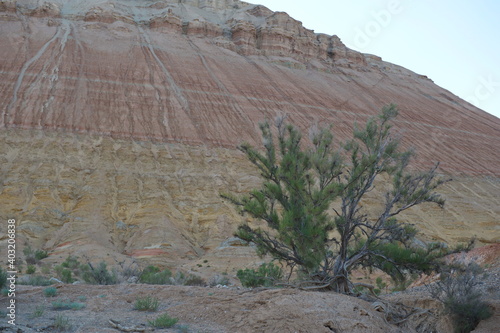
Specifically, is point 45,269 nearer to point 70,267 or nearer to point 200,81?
point 70,267

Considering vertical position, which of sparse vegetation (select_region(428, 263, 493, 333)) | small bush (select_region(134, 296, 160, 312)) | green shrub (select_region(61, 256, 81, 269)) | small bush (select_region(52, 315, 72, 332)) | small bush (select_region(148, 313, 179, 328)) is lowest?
green shrub (select_region(61, 256, 81, 269))

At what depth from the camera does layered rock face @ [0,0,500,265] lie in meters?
22.7

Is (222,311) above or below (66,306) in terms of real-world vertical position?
above

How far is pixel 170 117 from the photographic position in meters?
31.8

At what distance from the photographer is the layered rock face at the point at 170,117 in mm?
22672

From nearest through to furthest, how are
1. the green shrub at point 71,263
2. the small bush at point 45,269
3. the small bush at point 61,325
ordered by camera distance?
1. the small bush at point 61,325
2. the small bush at point 45,269
3. the green shrub at point 71,263

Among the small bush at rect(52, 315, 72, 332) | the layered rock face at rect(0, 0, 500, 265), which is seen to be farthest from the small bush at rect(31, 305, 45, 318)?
the layered rock face at rect(0, 0, 500, 265)

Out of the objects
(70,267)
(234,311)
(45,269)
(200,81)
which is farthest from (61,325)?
(200,81)

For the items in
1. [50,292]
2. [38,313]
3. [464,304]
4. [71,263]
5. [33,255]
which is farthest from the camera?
[33,255]

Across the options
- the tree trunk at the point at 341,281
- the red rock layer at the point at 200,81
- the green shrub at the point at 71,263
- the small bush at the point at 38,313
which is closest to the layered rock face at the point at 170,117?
the red rock layer at the point at 200,81

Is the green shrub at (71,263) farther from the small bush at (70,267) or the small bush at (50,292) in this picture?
A: the small bush at (50,292)

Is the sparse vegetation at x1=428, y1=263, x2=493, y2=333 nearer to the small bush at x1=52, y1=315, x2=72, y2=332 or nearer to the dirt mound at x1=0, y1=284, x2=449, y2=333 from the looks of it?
the dirt mound at x1=0, y1=284, x2=449, y2=333

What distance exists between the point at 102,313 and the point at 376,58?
62.1m

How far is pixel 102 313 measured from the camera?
7.45 meters
